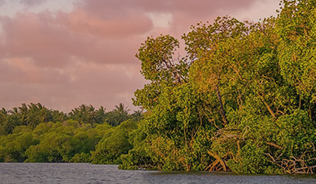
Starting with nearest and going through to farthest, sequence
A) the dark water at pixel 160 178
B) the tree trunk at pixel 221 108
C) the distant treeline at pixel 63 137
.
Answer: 1. the dark water at pixel 160 178
2. the tree trunk at pixel 221 108
3. the distant treeline at pixel 63 137

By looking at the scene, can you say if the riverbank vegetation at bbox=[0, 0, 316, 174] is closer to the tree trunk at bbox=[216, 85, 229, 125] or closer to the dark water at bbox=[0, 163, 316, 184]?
the tree trunk at bbox=[216, 85, 229, 125]

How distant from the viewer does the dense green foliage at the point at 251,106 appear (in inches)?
1170

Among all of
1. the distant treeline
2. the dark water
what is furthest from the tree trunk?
the distant treeline

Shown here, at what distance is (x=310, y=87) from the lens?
29406 mm

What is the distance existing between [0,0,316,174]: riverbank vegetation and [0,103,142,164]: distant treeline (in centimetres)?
2894

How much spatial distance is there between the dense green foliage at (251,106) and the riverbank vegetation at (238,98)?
7cm

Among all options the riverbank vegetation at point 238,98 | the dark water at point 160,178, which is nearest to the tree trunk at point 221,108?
the riverbank vegetation at point 238,98

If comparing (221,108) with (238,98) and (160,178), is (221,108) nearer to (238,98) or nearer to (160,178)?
(238,98)

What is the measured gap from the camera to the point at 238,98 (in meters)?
36.2

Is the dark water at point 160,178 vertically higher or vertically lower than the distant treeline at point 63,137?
lower

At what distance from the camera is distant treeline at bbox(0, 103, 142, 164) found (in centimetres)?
7325

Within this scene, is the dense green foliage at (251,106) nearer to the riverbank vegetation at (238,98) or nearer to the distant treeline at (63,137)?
the riverbank vegetation at (238,98)

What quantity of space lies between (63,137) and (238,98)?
60.0 meters

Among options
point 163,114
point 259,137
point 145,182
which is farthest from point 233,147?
point 145,182
